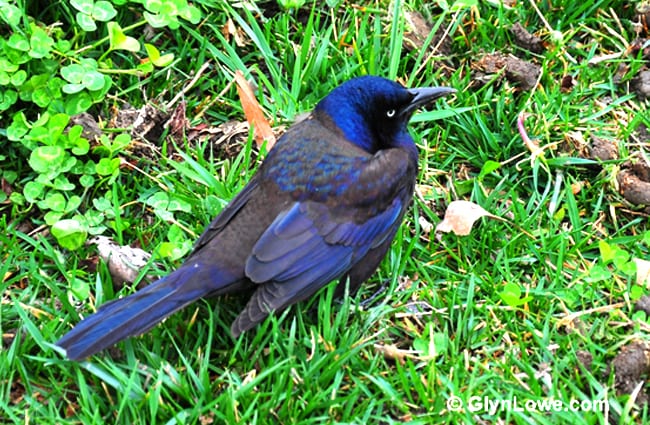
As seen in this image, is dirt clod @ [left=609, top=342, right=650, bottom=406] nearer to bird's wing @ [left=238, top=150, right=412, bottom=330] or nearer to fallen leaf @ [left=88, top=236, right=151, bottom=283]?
bird's wing @ [left=238, top=150, right=412, bottom=330]

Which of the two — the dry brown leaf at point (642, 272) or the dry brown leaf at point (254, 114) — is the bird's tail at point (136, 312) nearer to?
the dry brown leaf at point (254, 114)

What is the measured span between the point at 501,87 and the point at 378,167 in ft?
4.31

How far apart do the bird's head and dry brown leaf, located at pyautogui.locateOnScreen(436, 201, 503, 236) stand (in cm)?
40

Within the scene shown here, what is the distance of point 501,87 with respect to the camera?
5105mm

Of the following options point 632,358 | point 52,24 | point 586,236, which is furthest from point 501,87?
point 52,24

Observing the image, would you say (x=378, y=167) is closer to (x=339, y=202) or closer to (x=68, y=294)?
(x=339, y=202)

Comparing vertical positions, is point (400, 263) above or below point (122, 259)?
below

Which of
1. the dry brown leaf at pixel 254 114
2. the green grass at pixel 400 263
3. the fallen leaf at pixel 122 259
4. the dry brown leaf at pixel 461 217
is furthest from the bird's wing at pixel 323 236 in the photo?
the dry brown leaf at pixel 254 114

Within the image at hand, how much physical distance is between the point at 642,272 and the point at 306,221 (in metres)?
1.47

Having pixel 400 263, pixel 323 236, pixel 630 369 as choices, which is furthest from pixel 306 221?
pixel 630 369

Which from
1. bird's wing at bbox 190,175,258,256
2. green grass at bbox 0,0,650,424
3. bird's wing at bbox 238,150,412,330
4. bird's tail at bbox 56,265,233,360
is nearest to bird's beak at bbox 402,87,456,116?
bird's wing at bbox 238,150,412,330

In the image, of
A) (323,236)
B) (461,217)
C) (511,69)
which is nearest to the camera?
(323,236)

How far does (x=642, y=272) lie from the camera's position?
4.24m

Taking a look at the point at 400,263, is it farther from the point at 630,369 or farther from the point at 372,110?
the point at 630,369
